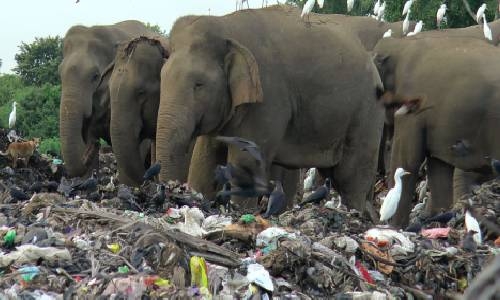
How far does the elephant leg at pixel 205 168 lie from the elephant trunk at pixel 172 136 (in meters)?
0.67

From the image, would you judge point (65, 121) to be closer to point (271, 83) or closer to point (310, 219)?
point (271, 83)

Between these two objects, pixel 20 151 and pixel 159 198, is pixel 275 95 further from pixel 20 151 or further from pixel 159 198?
pixel 20 151

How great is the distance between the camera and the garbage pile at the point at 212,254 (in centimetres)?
488

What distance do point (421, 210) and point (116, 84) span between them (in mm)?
3994

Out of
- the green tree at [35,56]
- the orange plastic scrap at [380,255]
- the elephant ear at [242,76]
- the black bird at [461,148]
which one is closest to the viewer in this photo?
the orange plastic scrap at [380,255]

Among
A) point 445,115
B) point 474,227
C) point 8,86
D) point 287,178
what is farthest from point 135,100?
point 8,86

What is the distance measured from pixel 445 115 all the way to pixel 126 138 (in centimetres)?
324

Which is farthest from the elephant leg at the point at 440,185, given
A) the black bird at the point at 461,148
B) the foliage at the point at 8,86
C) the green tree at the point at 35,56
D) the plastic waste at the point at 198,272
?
the green tree at the point at 35,56

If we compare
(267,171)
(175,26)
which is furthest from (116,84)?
(267,171)

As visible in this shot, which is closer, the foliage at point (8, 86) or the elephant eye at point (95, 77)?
the elephant eye at point (95, 77)

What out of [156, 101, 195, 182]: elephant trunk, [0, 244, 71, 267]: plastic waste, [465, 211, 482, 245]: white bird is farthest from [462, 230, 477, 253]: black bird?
[156, 101, 195, 182]: elephant trunk

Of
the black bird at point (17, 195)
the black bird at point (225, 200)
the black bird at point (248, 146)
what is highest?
the black bird at point (248, 146)

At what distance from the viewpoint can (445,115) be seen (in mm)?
10398

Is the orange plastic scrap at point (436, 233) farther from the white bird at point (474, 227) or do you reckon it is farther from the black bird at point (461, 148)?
the black bird at point (461, 148)
